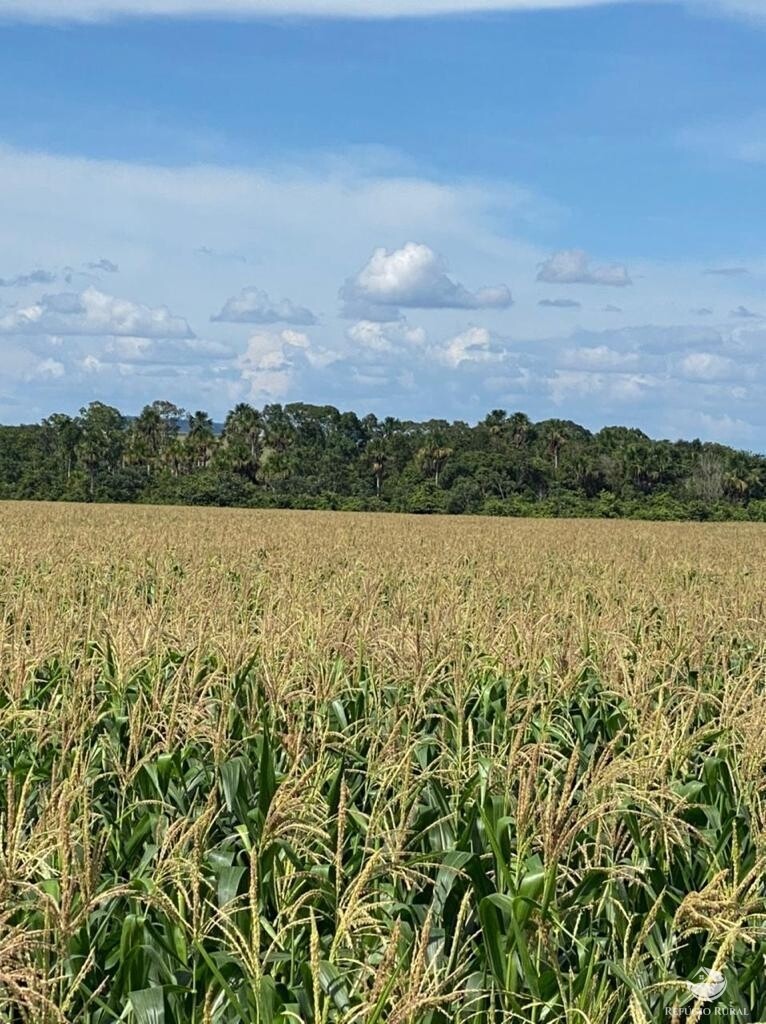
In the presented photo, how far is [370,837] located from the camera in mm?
4055

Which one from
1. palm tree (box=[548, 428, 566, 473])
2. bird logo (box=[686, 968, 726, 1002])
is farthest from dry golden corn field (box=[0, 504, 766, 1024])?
palm tree (box=[548, 428, 566, 473])

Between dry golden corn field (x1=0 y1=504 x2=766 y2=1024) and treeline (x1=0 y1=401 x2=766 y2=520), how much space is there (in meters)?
68.4

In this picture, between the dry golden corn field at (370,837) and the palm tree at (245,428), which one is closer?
the dry golden corn field at (370,837)

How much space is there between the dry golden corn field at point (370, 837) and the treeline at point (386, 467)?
6842 centimetres

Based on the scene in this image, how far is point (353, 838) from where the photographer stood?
5.12 meters

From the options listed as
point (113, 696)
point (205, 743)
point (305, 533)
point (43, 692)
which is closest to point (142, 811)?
point (205, 743)

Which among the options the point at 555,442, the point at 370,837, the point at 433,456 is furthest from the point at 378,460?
the point at 370,837

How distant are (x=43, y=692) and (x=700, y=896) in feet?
17.8

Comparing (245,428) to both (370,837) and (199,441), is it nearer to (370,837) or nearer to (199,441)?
(199,441)

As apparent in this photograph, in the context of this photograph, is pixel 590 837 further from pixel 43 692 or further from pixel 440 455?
pixel 440 455

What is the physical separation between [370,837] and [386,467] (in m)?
97.6

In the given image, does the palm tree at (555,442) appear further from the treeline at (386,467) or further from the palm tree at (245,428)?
the palm tree at (245,428)

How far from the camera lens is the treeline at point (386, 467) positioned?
79.5 m

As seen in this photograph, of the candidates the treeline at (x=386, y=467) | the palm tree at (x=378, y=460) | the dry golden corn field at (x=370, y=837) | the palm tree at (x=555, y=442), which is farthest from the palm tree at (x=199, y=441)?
the dry golden corn field at (x=370, y=837)
